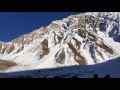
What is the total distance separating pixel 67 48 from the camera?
197625 mm
